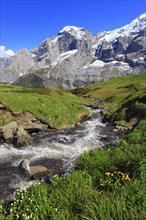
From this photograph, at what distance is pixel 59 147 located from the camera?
39.1 metres

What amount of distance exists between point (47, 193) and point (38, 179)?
1387 centimetres

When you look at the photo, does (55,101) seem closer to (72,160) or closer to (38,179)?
(72,160)

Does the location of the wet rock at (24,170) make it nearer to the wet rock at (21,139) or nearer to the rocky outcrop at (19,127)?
the wet rock at (21,139)

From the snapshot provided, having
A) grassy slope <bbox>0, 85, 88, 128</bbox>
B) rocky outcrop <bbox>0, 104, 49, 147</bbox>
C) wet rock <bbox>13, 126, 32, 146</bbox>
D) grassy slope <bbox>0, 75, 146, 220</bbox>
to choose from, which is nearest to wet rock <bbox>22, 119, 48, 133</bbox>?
rocky outcrop <bbox>0, 104, 49, 147</bbox>

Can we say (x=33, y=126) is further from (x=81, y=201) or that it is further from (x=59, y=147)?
(x=81, y=201)

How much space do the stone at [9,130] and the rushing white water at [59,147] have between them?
100 inches

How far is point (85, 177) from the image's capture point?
613 inches

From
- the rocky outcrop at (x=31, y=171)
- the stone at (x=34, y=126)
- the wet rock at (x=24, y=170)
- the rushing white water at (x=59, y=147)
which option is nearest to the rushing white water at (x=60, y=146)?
the rushing white water at (x=59, y=147)

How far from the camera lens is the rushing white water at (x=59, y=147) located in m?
32.6

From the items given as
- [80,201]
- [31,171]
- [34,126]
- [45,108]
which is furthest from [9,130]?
[80,201]

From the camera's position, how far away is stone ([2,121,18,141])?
42.5m

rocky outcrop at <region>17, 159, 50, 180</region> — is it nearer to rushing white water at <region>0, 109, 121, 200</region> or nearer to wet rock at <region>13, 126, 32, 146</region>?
rushing white water at <region>0, 109, 121, 200</region>

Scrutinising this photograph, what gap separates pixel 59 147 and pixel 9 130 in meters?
9.04

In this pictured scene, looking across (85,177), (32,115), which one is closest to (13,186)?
(85,177)
